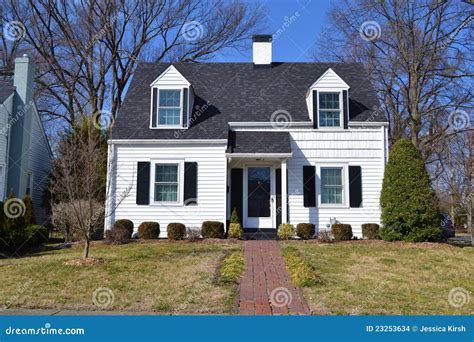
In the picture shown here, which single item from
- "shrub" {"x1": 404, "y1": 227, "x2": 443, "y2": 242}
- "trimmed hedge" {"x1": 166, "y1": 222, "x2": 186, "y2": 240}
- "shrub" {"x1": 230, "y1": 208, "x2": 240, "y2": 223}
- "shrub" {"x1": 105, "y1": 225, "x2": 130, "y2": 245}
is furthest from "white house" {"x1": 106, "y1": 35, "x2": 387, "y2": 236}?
"shrub" {"x1": 404, "y1": 227, "x2": 443, "y2": 242}

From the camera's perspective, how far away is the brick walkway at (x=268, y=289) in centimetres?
659

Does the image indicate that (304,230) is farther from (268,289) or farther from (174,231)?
(268,289)

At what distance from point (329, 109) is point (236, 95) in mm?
4018

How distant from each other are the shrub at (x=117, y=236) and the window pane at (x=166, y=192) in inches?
76.8

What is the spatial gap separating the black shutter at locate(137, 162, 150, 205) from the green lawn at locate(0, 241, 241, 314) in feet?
11.3

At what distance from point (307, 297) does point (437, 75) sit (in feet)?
63.8

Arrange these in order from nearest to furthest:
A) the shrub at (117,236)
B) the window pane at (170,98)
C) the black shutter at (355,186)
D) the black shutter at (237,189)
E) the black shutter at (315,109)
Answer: the shrub at (117,236) < the black shutter at (355,186) < the black shutter at (237,189) < the black shutter at (315,109) < the window pane at (170,98)

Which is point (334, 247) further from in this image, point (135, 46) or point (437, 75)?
point (135, 46)

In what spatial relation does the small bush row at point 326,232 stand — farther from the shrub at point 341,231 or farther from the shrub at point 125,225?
the shrub at point 125,225

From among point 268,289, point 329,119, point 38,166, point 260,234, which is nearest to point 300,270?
point 268,289

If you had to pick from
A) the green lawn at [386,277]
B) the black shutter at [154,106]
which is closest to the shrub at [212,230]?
the green lawn at [386,277]

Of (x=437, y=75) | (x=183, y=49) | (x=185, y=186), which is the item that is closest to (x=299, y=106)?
(x=185, y=186)

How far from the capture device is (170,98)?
16.4 m

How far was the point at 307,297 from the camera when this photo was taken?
289 inches
